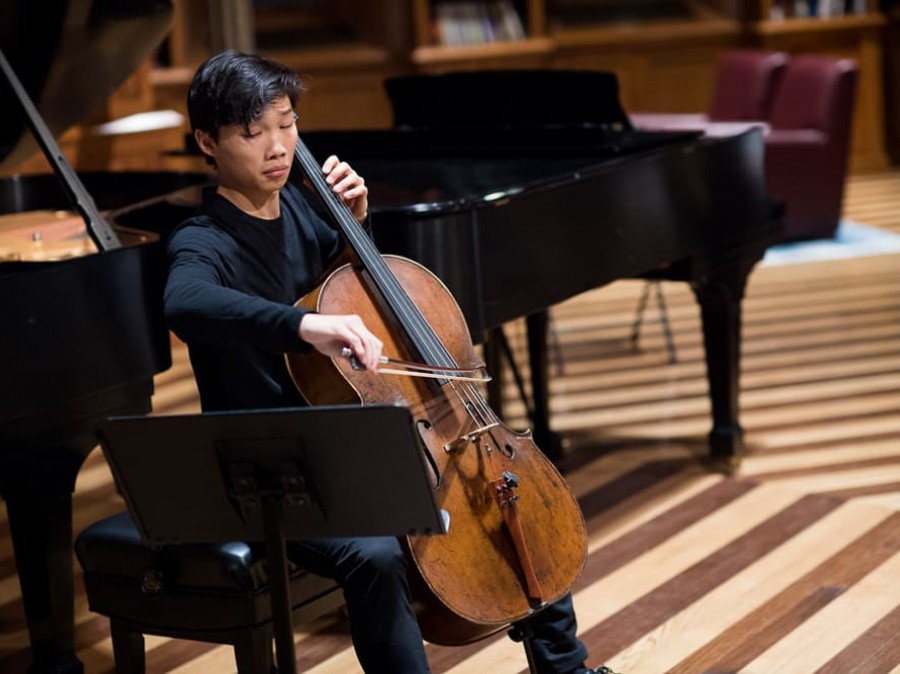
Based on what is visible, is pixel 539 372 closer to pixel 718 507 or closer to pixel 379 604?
pixel 718 507

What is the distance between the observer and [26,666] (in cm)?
322

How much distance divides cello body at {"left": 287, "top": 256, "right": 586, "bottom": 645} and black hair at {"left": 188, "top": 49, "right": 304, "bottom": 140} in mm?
296

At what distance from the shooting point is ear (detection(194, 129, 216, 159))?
97.9 inches

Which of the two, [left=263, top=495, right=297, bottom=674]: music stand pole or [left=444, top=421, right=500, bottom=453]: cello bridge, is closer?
[left=263, top=495, right=297, bottom=674]: music stand pole

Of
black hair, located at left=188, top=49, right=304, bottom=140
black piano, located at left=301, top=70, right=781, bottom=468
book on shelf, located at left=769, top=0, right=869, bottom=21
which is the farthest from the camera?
book on shelf, located at left=769, top=0, right=869, bottom=21

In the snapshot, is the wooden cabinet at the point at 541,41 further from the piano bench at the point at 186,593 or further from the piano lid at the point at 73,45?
the piano bench at the point at 186,593

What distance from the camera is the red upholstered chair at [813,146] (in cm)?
757

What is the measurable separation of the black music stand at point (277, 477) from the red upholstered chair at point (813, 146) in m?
5.81

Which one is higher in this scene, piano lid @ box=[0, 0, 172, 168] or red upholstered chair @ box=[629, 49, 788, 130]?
piano lid @ box=[0, 0, 172, 168]

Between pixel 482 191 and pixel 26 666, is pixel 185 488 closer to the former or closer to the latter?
pixel 26 666

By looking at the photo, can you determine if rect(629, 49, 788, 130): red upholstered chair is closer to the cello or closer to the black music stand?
the cello

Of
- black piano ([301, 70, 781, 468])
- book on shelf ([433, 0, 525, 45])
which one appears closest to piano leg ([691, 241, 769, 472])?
black piano ([301, 70, 781, 468])

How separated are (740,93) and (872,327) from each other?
249 cm

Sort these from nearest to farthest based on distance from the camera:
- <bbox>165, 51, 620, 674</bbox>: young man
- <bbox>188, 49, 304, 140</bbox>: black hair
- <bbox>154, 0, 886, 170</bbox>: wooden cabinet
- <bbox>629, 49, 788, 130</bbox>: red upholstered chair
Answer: <bbox>165, 51, 620, 674</bbox>: young man → <bbox>188, 49, 304, 140</bbox>: black hair → <bbox>629, 49, 788, 130</bbox>: red upholstered chair → <bbox>154, 0, 886, 170</bbox>: wooden cabinet
